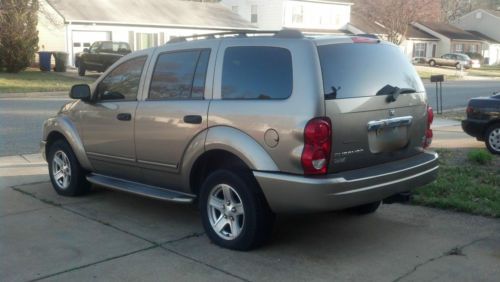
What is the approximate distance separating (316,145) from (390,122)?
905 millimetres

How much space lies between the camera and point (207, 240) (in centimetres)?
541

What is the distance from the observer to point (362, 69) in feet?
16.6

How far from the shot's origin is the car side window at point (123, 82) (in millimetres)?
6160

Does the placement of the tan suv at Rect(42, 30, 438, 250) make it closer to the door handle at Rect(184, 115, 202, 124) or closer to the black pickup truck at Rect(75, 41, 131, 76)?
the door handle at Rect(184, 115, 202, 124)

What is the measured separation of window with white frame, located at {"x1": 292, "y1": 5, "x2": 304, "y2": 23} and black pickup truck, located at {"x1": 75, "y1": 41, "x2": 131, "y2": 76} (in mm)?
23900

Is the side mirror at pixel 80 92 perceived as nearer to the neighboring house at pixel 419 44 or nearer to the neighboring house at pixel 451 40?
the neighboring house at pixel 419 44

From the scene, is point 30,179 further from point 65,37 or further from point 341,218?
point 65,37

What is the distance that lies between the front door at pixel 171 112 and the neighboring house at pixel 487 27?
71.5 metres

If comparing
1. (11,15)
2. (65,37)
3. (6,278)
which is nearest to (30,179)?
(6,278)

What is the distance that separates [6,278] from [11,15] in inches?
1026

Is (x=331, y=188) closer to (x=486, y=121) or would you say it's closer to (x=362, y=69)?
(x=362, y=69)

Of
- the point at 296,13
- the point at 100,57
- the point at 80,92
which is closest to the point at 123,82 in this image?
the point at 80,92

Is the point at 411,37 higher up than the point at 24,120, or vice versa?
the point at 411,37

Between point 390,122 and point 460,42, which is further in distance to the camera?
point 460,42
